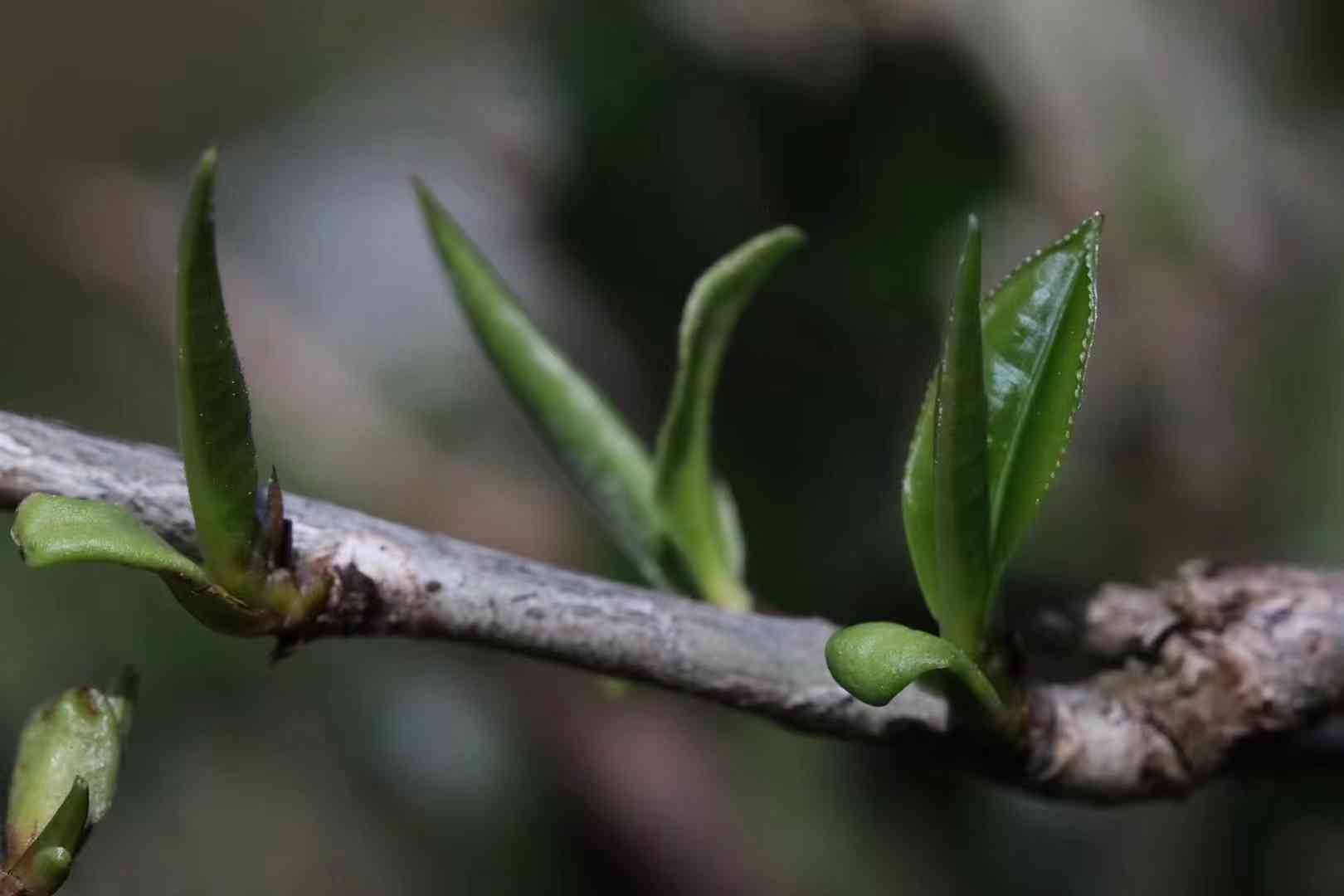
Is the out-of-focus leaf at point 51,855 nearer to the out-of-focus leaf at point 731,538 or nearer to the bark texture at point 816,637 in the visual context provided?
the bark texture at point 816,637

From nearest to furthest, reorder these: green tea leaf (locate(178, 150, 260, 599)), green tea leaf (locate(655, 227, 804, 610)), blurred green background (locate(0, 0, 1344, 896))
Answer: green tea leaf (locate(178, 150, 260, 599)) → green tea leaf (locate(655, 227, 804, 610)) → blurred green background (locate(0, 0, 1344, 896))

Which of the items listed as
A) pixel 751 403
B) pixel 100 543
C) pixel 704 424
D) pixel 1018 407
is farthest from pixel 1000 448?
pixel 751 403

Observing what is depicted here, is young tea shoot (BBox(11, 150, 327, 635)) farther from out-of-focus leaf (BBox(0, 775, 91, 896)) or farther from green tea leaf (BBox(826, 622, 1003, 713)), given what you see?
green tea leaf (BBox(826, 622, 1003, 713))

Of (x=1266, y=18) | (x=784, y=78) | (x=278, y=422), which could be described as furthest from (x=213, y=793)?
(x=1266, y=18)

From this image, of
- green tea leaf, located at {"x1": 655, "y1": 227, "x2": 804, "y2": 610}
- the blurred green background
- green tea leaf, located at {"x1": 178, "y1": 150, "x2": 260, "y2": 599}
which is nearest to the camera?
green tea leaf, located at {"x1": 178, "y1": 150, "x2": 260, "y2": 599}

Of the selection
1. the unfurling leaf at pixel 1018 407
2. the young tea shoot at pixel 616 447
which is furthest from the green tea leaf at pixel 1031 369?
the young tea shoot at pixel 616 447

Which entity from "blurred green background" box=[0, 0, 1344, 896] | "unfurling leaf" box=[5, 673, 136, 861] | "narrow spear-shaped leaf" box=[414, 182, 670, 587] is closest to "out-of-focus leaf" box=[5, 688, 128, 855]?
"unfurling leaf" box=[5, 673, 136, 861]
